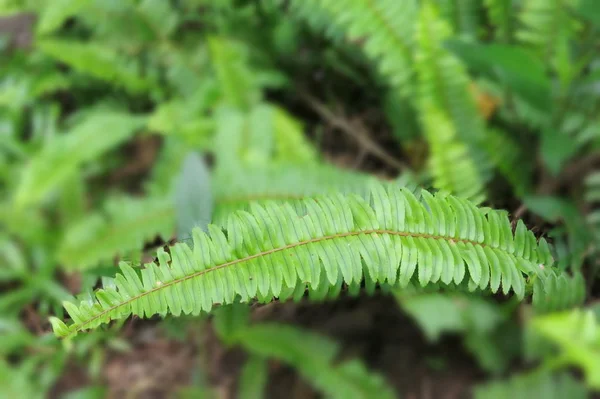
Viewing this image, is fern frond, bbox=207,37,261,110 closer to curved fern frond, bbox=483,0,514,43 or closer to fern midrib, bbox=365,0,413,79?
fern midrib, bbox=365,0,413,79

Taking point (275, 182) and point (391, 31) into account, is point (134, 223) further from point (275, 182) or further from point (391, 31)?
point (391, 31)

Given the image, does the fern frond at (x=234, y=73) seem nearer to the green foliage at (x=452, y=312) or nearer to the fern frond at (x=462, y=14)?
the fern frond at (x=462, y=14)

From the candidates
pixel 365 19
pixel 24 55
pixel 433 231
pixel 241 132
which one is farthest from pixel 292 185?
pixel 24 55

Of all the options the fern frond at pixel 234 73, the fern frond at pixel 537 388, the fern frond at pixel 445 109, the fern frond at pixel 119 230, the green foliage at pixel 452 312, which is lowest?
the fern frond at pixel 537 388

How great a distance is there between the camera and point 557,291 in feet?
4.31

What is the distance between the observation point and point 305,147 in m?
2.35

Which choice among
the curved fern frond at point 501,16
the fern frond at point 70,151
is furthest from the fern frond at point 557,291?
the fern frond at point 70,151

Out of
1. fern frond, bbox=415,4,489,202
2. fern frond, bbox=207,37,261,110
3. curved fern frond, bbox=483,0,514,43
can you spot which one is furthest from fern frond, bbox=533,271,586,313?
fern frond, bbox=207,37,261,110

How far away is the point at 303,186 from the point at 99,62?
4.71 ft

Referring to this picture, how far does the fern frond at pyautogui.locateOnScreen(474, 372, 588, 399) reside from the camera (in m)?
1.90

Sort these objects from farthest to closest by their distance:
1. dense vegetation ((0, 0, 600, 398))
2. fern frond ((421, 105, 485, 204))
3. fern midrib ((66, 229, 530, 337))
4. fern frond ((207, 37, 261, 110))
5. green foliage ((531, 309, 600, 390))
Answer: fern frond ((207, 37, 261, 110))
fern frond ((421, 105, 485, 204))
green foliage ((531, 309, 600, 390))
dense vegetation ((0, 0, 600, 398))
fern midrib ((66, 229, 530, 337))

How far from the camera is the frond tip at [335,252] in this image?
3.44 ft

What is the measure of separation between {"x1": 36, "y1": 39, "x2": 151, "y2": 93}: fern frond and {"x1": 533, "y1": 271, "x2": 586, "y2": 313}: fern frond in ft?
7.23

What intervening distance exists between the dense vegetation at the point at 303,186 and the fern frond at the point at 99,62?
12 millimetres
